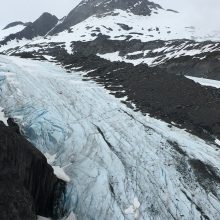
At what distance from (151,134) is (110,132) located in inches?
86.4

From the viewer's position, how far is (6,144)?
1389 cm

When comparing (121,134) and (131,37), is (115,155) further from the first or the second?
(131,37)

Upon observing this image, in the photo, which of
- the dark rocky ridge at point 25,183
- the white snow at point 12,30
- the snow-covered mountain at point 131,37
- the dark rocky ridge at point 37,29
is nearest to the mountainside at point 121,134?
the dark rocky ridge at point 25,183

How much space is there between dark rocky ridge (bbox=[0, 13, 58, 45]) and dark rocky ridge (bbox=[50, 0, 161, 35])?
6584 millimetres

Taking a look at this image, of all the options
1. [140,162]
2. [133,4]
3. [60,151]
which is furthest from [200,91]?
[133,4]

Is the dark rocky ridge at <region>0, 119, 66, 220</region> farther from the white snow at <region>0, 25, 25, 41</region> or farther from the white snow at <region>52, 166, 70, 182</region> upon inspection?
the white snow at <region>0, 25, 25, 41</region>

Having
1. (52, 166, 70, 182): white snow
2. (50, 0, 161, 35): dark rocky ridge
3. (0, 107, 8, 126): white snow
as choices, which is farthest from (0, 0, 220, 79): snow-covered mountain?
(52, 166, 70, 182): white snow

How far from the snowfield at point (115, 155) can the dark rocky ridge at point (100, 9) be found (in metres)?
120

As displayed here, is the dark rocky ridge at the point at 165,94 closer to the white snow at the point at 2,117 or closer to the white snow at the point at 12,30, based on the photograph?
the white snow at the point at 2,117

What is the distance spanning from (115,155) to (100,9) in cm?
13070

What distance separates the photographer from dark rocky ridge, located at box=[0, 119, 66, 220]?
1164 cm

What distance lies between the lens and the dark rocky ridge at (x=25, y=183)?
458 inches

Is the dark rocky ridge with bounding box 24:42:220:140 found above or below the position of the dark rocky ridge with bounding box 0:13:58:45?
above

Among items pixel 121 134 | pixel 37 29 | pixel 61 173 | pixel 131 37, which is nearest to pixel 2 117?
pixel 61 173
